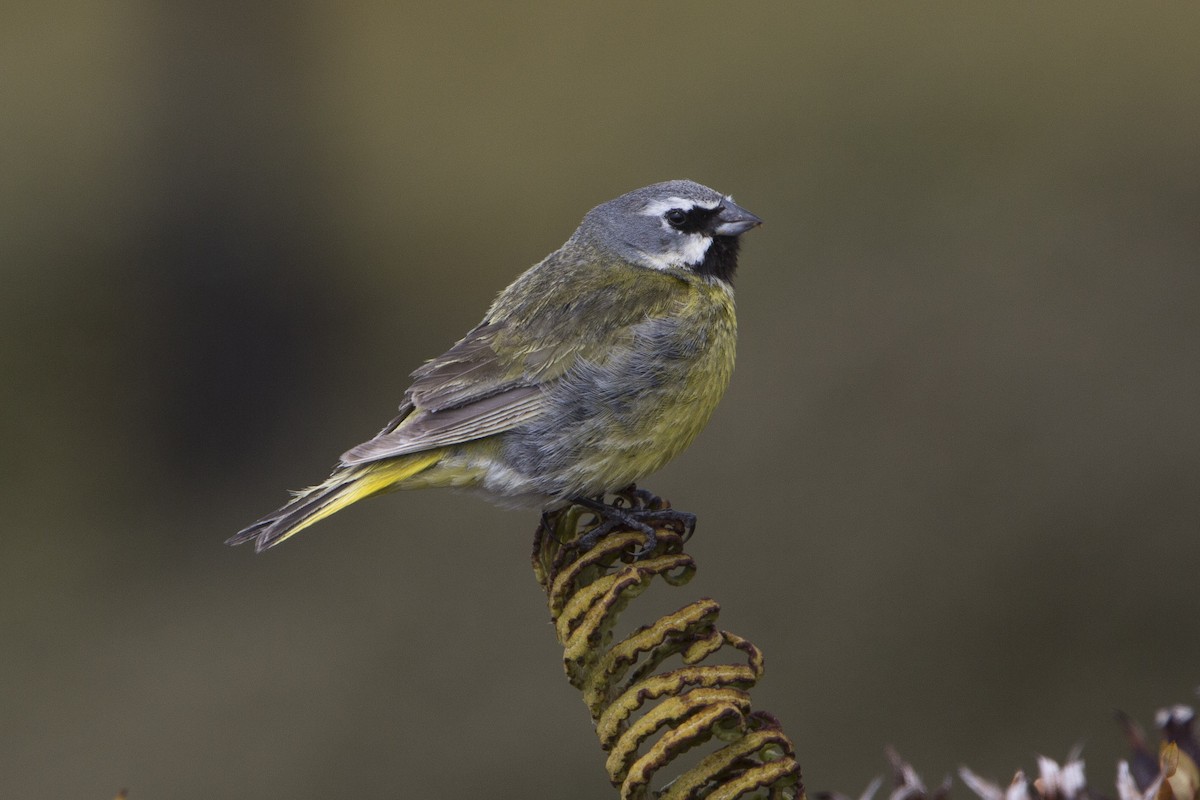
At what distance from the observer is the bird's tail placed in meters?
3.24

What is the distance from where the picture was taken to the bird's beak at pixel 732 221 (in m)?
4.04

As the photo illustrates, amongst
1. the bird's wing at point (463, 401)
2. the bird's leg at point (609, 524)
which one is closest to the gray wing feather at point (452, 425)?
the bird's wing at point (463, 401)

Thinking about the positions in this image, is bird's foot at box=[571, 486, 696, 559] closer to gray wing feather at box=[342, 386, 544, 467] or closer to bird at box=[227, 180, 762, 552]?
bird at box=[227, 180, 762, 552]

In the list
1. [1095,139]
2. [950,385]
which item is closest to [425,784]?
[950,385]

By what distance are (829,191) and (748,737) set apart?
15.4 feet

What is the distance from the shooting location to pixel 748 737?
7.25 ft

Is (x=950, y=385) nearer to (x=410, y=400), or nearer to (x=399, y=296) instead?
(x=399, y=296)

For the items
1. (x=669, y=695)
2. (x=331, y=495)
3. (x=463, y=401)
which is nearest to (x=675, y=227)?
(x=463, y=401)

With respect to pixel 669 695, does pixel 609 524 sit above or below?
above

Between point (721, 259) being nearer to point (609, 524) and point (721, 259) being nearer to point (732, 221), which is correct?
point (732, 221)

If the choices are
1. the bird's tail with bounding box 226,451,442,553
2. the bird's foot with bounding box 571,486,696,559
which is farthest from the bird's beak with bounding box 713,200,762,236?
the bird's tail with bounding box 226,451,442,553

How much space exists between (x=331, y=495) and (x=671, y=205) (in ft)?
4.11

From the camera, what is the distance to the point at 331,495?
3.42 metres

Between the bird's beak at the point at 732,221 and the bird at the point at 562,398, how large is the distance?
19 centimetres
